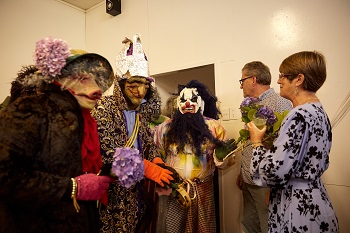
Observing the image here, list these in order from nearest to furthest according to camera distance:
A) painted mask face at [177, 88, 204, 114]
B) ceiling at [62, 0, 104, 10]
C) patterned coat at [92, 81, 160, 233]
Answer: patterned coat at [92, 81, 160, 233]
painted mask face at [177, 88, 204, 114]
ceiling at [62, 0, 104, 10]

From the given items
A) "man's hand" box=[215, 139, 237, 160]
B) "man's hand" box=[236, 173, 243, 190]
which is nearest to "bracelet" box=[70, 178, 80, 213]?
"man's hand" box=[215, 139, 237, 160]

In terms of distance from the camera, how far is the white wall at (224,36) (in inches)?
73.6

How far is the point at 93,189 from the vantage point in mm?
985

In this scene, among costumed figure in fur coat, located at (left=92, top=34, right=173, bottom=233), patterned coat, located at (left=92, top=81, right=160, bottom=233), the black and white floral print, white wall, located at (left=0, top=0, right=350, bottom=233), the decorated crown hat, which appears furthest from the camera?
white wall, located at (left=0, top=0, right=350, bottom=233)

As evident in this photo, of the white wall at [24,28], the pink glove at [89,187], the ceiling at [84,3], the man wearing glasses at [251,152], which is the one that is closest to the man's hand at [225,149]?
the man wearing glasses at [251,152]

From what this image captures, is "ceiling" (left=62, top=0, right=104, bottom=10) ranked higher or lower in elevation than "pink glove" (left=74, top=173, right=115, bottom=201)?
higher

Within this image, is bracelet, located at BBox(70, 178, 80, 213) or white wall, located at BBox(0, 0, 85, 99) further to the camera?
white wall, located at BBox(0, 0, 85, 99)

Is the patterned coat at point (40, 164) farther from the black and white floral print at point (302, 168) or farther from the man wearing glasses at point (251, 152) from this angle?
the man wearing glasses at point (251, 152)

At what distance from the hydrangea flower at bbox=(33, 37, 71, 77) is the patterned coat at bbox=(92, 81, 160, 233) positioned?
0.48m

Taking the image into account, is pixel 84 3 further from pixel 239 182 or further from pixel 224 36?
pixel 239 182

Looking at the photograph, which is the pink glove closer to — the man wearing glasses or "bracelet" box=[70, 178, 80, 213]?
"bracelet" box=[70, 178, 80, 213]

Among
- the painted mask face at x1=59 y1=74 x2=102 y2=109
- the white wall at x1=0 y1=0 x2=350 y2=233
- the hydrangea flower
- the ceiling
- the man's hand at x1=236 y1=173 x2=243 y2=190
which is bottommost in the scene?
the man's hand at x1=236 y1=173 x2=243 y2=190

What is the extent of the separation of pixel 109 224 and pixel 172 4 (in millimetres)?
2399

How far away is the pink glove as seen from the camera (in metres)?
0.94
